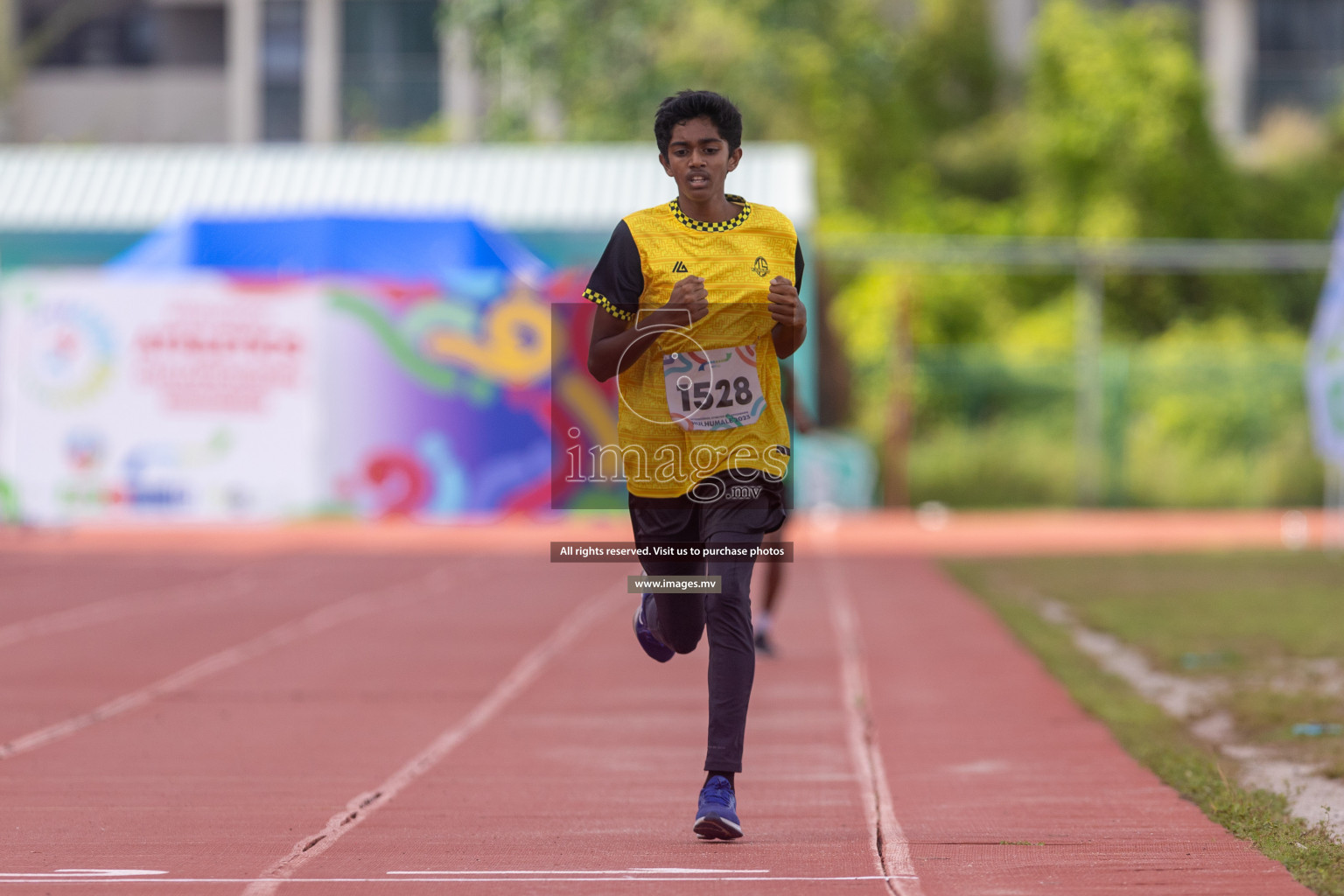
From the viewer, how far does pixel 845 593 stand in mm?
15883

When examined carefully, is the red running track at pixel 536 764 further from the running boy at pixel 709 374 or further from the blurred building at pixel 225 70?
the blurred building at pixel 225 70

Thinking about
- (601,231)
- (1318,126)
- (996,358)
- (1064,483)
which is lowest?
(1064,483)

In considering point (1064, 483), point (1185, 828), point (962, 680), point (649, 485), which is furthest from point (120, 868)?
point (1064, 483)

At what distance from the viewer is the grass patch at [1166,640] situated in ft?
19.4

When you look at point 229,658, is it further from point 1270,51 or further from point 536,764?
point 1270,51

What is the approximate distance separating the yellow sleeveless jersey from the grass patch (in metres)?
1.89

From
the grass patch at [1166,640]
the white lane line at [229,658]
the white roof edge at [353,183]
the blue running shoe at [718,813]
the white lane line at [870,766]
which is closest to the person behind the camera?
the white lane line at [870,766]

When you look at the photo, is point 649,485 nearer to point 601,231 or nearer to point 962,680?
point 962,680

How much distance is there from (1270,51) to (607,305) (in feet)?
143

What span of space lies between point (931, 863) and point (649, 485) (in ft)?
4.37

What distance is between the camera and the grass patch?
19.4 ft

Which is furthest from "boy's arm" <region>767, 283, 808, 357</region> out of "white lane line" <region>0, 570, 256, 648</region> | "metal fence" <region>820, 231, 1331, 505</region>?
"metal fence" <region>820, 231, 1331, 505</region>

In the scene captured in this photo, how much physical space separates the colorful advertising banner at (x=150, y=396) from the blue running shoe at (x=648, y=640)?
18.9 metres

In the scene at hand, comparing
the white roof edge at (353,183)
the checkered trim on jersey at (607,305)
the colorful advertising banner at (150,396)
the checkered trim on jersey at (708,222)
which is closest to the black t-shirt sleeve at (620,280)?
the checkered trim on jersey at (607,305)
